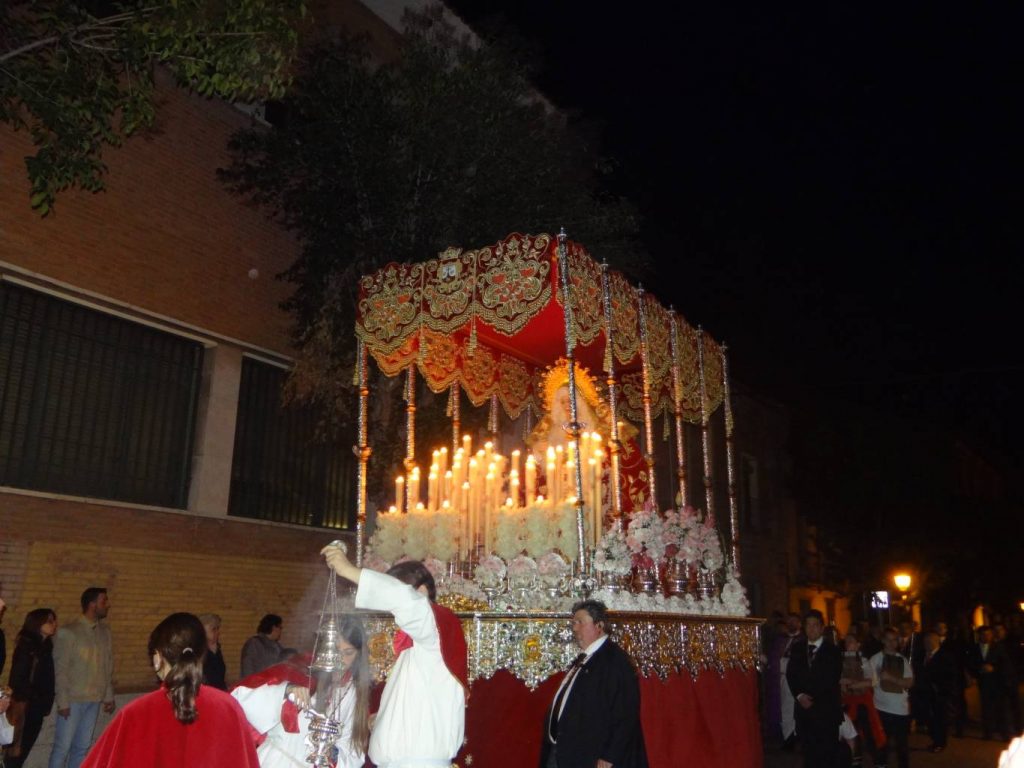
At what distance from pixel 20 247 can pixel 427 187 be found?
15.5ft

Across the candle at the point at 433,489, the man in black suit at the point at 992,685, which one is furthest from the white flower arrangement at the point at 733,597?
the man in black suit at the point at 992,685

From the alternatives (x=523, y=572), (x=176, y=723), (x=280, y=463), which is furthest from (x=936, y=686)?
(x=176, y=723)

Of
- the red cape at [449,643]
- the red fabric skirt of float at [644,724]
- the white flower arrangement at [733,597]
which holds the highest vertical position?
the white flower arrangement at [733,597]

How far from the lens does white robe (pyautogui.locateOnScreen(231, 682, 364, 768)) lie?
4371 mm

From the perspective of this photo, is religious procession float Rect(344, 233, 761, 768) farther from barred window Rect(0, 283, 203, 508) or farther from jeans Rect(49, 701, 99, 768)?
barred window Rect(0, 283, 203, 508)

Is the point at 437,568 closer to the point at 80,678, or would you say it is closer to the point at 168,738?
the point at 80,678

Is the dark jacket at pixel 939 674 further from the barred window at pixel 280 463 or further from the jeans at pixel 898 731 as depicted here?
the barred window at pixel 280 463

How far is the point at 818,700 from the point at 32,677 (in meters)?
7.41

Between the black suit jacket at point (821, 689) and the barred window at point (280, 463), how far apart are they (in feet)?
23.2

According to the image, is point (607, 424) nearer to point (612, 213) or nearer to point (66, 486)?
point (612, 213)

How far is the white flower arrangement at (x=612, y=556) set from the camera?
24.8 feet

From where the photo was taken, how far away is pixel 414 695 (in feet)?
14.6

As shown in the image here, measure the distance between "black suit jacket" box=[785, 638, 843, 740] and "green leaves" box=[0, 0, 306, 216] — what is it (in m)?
7.57

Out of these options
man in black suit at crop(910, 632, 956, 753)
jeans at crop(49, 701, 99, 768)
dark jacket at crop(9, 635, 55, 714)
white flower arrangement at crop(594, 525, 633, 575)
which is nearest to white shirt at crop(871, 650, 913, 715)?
man in black suit at crop(910, 632, 956, 753)
